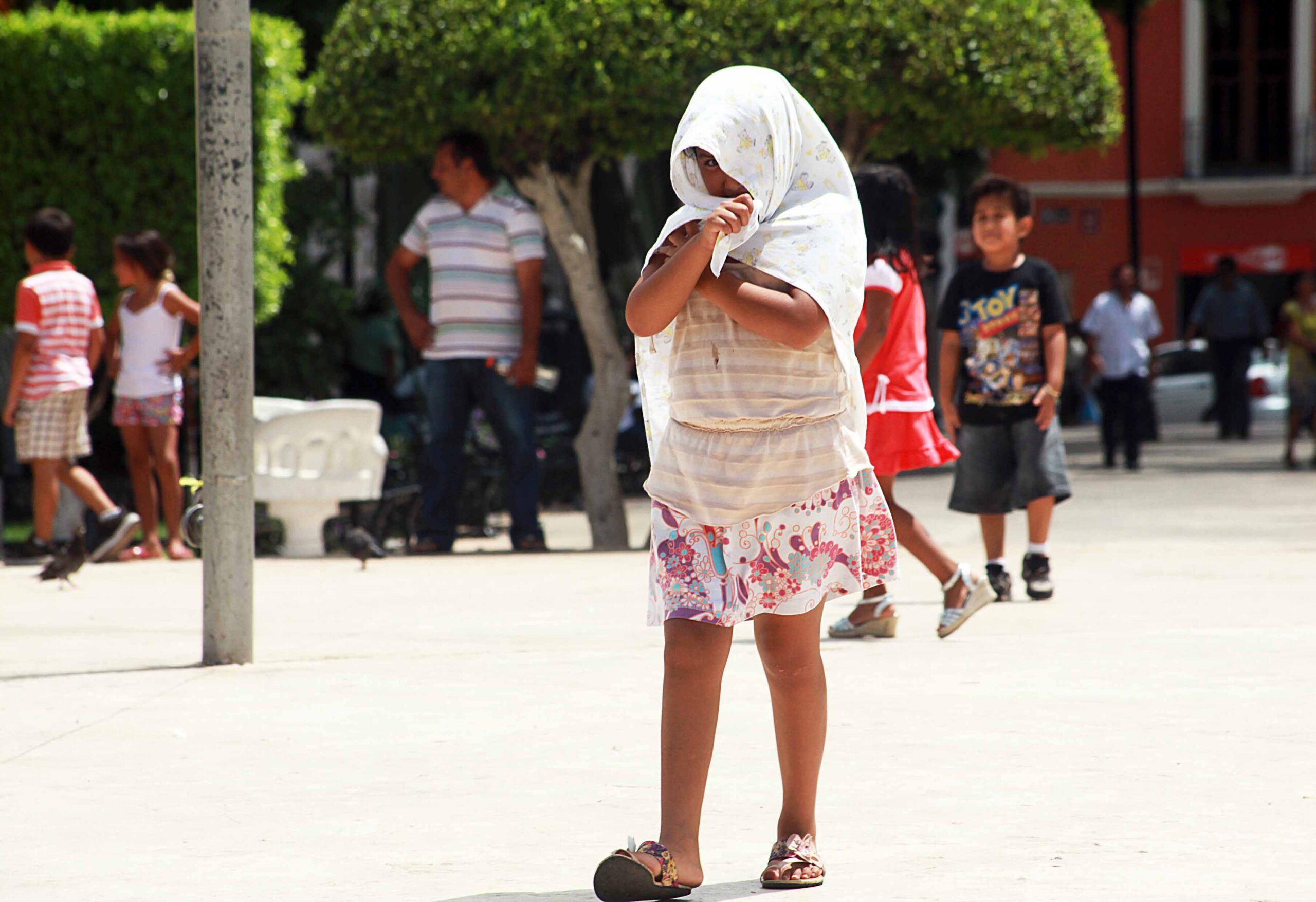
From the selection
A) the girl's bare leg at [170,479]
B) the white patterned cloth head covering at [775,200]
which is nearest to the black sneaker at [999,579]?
the white patterned cloth head covering at [775,200]

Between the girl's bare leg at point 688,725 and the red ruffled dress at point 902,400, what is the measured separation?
122 inches

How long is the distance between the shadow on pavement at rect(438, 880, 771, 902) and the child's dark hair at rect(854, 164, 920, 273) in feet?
10.8

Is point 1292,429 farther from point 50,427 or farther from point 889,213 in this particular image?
point 50,427

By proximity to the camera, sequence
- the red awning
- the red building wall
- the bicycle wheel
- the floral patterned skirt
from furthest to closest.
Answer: the red building wall
the red awning
the bicycle wheel
the floral patterned skirt

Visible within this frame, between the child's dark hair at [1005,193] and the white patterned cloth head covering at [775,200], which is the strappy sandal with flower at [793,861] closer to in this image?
the white patterned cloth head covering at [775,200]

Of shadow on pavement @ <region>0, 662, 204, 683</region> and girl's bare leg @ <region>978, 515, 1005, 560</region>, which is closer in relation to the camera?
shadow on pavement @ <region>0, 662, 204, 683</region>

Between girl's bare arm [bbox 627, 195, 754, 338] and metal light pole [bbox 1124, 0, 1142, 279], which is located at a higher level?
metal light pole [bbox 1124, 0, 1142, 279]

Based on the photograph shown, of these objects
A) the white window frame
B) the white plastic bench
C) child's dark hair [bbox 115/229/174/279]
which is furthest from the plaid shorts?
the white window frame

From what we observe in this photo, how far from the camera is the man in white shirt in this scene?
15766 millimetres

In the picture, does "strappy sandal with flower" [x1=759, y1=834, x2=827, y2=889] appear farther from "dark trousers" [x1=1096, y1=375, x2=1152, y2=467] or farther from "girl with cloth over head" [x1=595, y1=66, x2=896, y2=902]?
"dark trousers" [x1=1096, y1=375, x2=1152, y2=467]

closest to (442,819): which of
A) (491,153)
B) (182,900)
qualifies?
(182,900)

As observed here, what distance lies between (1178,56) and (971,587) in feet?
104

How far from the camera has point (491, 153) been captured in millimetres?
10719

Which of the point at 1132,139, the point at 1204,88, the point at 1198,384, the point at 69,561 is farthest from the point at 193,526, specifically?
the point at 1204,88
